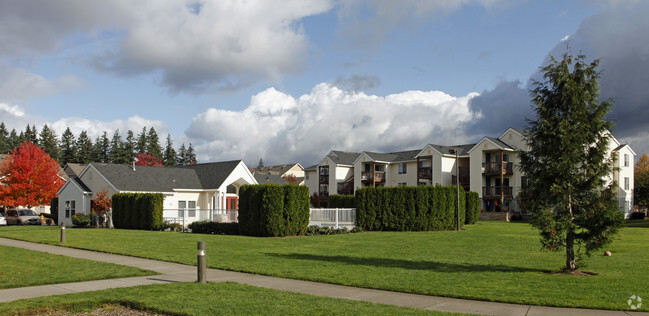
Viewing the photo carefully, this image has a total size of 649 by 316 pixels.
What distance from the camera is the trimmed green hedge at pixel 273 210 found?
28344 mm

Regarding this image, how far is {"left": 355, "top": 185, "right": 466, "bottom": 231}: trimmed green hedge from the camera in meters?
33.4

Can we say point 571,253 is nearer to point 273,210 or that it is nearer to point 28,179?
point 273,210

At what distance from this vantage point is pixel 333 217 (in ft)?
111

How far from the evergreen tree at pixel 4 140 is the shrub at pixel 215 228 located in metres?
103

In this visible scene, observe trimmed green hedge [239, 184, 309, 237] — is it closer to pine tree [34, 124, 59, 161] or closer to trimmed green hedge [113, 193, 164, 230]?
trimmed green hedge [113, 193, 164, 230]

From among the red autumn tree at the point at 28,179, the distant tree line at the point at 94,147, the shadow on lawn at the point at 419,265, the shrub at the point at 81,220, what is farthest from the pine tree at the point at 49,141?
the shadow on lawn at the point at 419,265

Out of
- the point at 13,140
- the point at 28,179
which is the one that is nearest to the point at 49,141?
the point at 13,140

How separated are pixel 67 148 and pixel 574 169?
121856mm

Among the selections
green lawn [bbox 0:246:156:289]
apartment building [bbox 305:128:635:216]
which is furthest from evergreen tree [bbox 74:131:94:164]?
green lawn [bbox 0:246:156:289]

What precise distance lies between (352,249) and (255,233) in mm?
9977

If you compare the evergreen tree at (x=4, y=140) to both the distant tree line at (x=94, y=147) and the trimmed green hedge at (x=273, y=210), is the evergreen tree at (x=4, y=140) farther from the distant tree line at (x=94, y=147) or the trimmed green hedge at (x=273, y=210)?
the trimmed green hedge at (x=273, y=210)

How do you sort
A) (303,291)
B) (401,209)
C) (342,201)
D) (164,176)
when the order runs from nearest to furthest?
A: (303,291) → (401,209) → (164,176) → (342,201)

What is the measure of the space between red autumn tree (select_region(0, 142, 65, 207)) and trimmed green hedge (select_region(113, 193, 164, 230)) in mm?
16401

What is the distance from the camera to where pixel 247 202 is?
29547 millimetres
